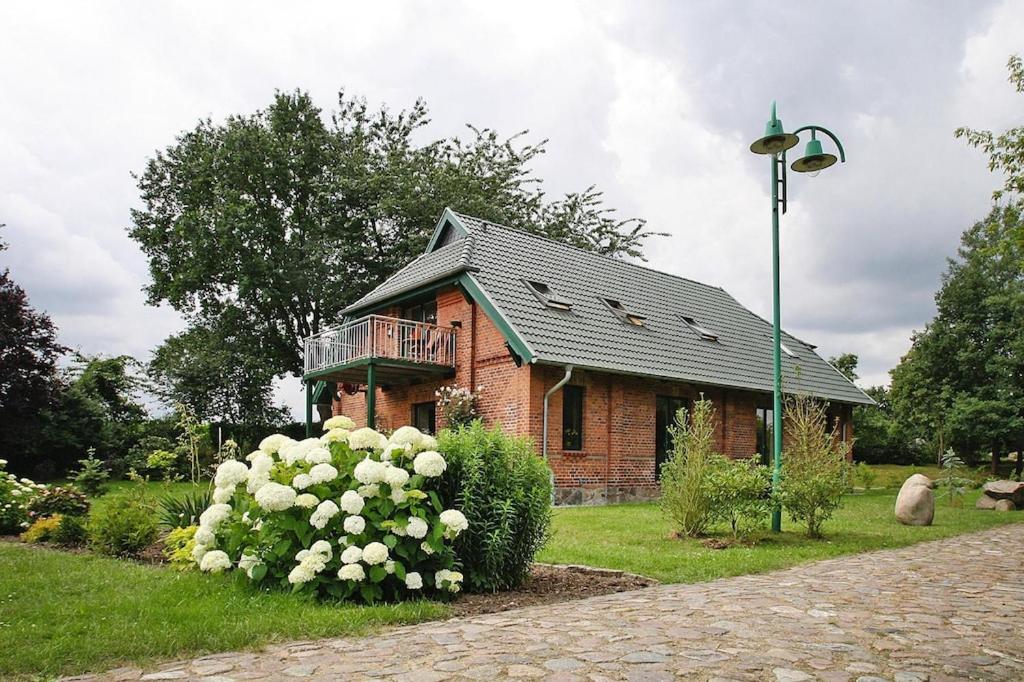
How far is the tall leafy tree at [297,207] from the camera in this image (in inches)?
1141

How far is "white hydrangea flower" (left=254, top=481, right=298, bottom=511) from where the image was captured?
253 inches

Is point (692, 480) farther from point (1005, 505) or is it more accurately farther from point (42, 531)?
point (1005, 505)

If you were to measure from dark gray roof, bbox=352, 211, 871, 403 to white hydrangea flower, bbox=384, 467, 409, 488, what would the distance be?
32.7 ft

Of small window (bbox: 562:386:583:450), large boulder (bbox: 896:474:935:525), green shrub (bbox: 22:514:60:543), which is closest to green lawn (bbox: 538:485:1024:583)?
large boulder (bbox: 896:474:935:525)

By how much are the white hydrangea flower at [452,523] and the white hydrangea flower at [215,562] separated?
2058 mm

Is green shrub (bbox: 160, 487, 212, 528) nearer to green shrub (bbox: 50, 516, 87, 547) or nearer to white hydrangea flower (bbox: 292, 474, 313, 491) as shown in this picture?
green shrub (bbox: 50, 516, 87, 547)

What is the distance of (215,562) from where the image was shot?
7059 millimetres

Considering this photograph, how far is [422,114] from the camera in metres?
32.8

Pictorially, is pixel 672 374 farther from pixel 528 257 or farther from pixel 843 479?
pixel 843 479

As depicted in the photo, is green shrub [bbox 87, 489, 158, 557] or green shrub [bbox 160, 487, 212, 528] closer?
green shrub [bbox 87, 489, 158, 557]

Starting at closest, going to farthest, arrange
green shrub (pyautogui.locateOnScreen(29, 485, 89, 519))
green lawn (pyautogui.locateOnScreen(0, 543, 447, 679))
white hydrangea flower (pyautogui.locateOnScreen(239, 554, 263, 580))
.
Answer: green lawn (pyautogui.locateOnScreen(0, 543, 447, 679))
white hydrangea flower (pyautogui.locateOnScreen(239, 554, 263, 580))
green shrub (pyautogui.locateOnScreen(29, 485, 89, 519))

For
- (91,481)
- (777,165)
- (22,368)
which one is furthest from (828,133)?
(22,368)

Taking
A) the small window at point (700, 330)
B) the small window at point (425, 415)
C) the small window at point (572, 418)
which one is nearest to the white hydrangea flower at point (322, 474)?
the small window at point (572, 418)

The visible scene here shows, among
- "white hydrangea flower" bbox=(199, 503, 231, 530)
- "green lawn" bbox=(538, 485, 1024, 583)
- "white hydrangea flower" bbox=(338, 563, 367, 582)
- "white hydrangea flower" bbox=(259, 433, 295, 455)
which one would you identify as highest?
"white hydrangea flower" bbox=(259, 433, 295, 455)
